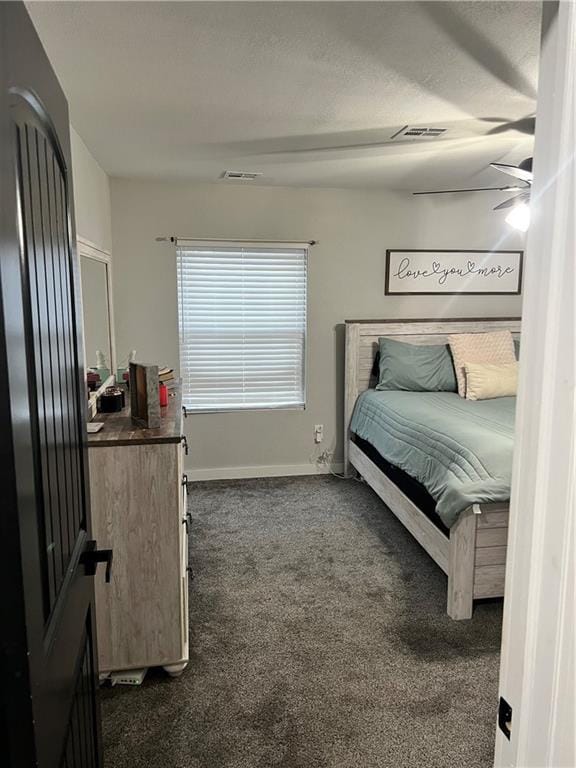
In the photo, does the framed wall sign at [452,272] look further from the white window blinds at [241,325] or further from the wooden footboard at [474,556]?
the wooden footboard at [474,556]

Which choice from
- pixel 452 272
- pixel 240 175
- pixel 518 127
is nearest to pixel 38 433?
pixel 518 127

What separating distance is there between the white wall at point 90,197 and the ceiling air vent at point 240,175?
0.83m

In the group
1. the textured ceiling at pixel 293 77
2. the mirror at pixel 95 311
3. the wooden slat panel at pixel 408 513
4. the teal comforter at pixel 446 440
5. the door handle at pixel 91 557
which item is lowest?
the wooden slat panel at pixel 408 513

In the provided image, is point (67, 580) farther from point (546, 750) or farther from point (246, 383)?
point (246, 383)

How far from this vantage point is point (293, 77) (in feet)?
6.81

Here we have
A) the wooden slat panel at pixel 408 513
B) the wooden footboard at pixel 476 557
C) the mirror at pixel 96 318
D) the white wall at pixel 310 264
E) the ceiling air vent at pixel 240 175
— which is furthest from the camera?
the white wall at pixel 310 264

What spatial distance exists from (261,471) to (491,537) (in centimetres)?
231

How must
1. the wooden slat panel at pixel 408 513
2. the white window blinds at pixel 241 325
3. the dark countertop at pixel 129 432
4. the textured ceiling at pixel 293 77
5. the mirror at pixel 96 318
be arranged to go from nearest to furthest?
the textured ceiling at pixel 293 77, the dark countertop at pixel 129 432, the wooden slat panel at pixel 408 513, the mirror at pixel 96 318, the white window blinds at pixel 241 325

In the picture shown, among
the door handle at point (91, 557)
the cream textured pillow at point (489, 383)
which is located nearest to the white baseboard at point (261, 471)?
the cream textured pillow at point (489, 383)

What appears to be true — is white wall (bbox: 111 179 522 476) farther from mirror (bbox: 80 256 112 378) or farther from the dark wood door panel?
the dark wood door panel

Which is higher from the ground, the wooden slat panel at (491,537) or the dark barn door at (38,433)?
the dark barn door at (38,433)

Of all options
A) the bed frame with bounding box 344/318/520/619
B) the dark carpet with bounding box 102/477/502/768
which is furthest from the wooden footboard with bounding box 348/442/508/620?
the dark carpet with bounding box 102/477/502/768

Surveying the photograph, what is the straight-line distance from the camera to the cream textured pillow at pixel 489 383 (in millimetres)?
3965

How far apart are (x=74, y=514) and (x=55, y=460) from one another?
24 cm
